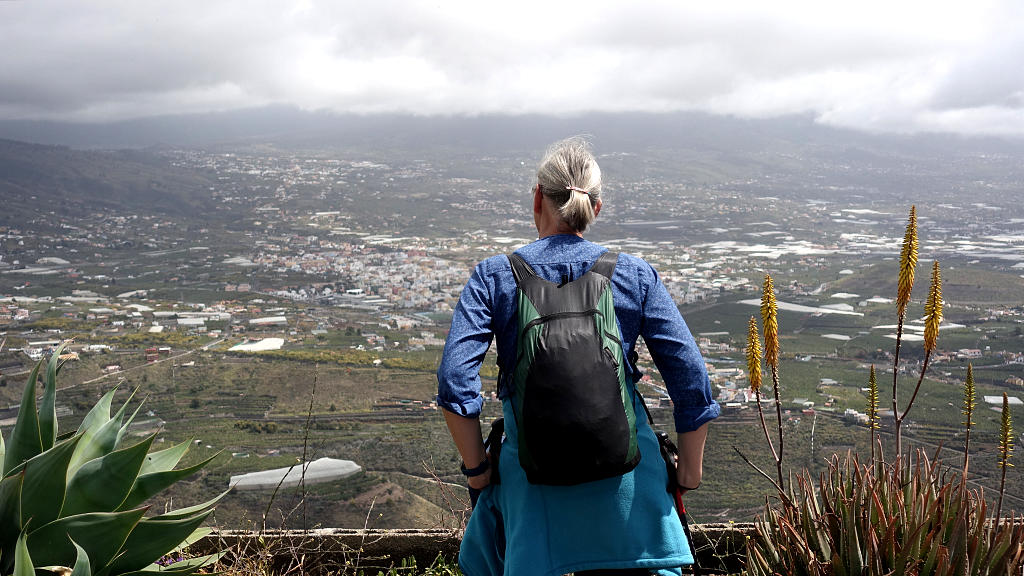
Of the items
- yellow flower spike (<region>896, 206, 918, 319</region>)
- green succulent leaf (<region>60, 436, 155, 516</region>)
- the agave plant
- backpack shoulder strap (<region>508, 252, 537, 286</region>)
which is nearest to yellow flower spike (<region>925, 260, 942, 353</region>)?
yellow flower spike (<region>896, 206, 918, 319</region>)

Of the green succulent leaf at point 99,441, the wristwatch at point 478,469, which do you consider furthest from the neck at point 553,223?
the green succulent leaf at point 99,441

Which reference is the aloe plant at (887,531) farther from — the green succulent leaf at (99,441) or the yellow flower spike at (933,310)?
the green succulent leaf at (99,441)

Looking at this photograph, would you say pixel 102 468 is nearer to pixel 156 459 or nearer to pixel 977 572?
pixel 156 459

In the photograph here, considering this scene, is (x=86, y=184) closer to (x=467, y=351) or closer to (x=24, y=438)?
(x=24, y=438)

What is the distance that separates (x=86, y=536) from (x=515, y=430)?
1173mm

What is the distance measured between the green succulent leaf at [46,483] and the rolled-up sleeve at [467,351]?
989mm

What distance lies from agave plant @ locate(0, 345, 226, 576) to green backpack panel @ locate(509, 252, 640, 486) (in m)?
0.89

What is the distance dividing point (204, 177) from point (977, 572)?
12192cm

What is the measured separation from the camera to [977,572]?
69.9 inches

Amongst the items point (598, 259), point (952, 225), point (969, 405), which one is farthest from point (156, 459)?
point (952, 225)

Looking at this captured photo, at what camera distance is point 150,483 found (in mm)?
1960

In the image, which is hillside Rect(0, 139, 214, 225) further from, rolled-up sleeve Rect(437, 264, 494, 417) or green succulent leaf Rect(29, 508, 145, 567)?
rolled-up sleeve Rect(437, 264, 494, 417)

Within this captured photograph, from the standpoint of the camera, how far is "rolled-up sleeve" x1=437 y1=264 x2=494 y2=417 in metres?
1.67

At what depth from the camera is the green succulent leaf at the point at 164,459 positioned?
86.1 inches
